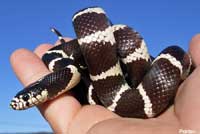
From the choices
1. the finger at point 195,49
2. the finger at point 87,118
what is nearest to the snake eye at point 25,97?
the finger at point 87,118

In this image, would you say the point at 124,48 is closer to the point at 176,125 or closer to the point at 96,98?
the point at 96,98

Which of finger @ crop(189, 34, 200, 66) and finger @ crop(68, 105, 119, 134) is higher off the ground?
finger @ crop(189, 34, 200, 66)

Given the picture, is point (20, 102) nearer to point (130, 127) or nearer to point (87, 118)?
point (87, 118)

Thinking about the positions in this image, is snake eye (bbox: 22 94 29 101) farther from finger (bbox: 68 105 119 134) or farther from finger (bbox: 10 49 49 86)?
finger (bbox: 68 105 119 134)

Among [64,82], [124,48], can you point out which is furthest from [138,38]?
[64,82]

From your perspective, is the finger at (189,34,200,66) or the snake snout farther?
the snake snout

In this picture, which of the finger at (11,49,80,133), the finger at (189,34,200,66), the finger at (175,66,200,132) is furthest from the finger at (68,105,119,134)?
the finger at (189,34,200,66)

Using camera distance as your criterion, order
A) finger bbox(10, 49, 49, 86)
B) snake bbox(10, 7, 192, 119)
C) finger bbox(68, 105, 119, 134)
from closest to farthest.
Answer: finger bbox(68, 105, 119, 134)
snake bbox(10, 7, 192, 119)
finger bbox(10, 49, 49, 86)
